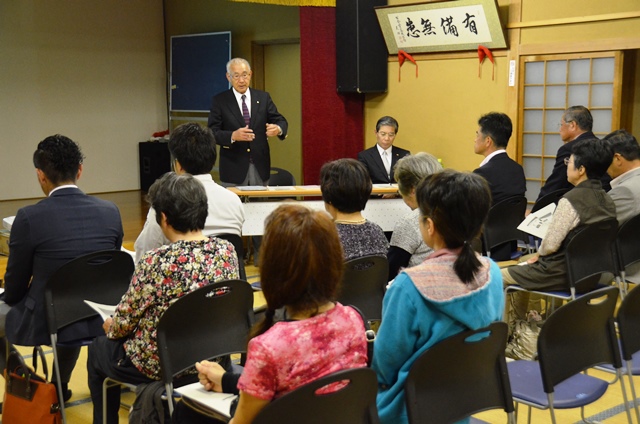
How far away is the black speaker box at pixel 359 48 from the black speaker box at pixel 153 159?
4.00 metres

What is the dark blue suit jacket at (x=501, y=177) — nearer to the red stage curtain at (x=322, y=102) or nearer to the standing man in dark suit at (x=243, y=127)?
the standing man in dark suit at (x=243, y=127)

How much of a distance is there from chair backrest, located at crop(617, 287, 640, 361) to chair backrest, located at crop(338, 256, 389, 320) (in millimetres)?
986

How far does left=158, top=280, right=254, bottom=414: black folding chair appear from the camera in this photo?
2.46 meters

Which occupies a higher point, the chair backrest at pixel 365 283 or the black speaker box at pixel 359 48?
the black speaker box at pixel 359 48

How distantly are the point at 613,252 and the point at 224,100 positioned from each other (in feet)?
11.5

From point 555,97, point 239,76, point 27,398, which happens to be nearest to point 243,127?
point 239,76

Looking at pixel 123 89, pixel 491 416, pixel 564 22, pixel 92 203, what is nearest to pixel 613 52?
pixel 564 22

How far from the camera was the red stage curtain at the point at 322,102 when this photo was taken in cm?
816

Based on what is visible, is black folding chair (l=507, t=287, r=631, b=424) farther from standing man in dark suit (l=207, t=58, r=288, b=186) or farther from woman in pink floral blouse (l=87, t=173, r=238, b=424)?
standing man in dark suit (l=207, t=58, r=288, b=186)

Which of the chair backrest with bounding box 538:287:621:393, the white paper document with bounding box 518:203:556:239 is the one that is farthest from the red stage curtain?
the chair backrest with bounding box 538:287:621:393

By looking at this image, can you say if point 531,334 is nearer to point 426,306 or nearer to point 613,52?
point 426,306

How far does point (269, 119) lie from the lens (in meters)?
6.50

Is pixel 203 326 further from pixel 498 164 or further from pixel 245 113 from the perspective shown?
pixel 245 113

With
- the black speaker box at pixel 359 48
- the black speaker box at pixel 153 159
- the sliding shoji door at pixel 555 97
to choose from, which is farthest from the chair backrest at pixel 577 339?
the black speaker box at pixel 153 159
